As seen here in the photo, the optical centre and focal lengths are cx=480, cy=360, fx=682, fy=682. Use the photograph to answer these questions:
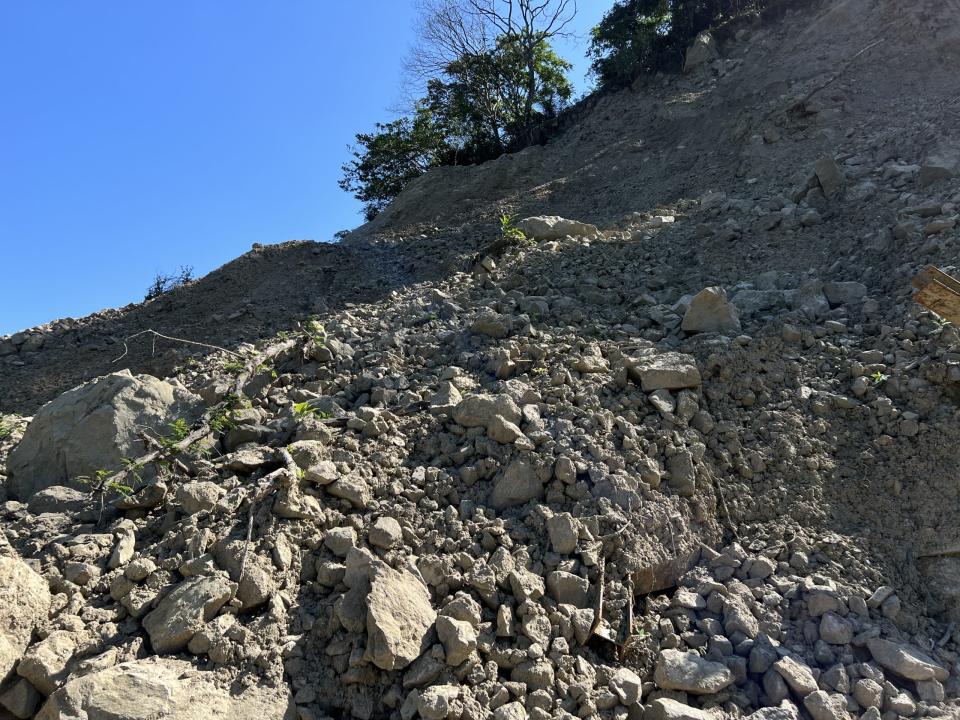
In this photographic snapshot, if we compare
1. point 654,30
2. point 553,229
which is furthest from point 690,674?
point 654,30

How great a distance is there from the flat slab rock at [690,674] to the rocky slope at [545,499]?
11 millimetres

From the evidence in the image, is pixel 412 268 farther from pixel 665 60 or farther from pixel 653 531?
pixel 665 60

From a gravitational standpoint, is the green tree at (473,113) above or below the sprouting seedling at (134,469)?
above

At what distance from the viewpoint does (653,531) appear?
3570 millimetres

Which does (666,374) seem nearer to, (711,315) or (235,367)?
(711,315)

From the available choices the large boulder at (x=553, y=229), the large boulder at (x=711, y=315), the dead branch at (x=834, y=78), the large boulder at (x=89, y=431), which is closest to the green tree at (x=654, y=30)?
the dead branch at (x=834, y=78)

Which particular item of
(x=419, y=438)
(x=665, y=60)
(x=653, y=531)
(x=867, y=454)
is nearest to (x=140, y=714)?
(x=419, y=438)

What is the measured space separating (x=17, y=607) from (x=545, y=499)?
2.34 meters

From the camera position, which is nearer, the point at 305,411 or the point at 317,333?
the point at 305,411

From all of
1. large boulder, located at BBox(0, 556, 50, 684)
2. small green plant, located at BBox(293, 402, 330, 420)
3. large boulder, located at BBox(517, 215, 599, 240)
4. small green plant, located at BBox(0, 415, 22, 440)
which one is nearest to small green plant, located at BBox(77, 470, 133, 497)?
large boulder, located at BBox(0, 556, 50, 684)

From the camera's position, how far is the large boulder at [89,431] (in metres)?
3.81

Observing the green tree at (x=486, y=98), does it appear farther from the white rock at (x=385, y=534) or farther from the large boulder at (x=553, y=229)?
the white rock at (x=385, y=534)

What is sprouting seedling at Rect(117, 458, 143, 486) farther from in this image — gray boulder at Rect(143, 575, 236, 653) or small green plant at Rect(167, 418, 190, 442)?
gray boulder at Rect(143, 575, 236, 653)

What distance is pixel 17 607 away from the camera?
102 inches
